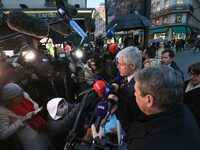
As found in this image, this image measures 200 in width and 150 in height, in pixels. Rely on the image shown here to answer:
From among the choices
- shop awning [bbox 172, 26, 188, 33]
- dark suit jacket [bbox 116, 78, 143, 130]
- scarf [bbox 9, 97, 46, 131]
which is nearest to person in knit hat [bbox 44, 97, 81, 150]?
scarf [bbox 9, 97, 46, 131]

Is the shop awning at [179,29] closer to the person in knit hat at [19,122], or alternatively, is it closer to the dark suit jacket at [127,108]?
the dark suit jacket at [127,108]

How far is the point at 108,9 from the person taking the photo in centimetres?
635

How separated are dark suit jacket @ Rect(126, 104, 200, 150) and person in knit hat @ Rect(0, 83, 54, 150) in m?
1.49

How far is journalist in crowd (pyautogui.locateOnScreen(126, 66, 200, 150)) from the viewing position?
3.46ft

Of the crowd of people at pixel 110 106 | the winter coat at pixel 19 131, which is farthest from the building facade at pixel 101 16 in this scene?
the winter coat at pixel 19 131

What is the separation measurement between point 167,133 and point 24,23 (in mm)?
1877

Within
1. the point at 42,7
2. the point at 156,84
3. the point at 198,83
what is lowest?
the point at 198,83

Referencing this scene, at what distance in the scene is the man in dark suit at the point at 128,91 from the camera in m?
1.91

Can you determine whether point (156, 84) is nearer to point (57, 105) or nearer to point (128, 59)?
point (128, 59)

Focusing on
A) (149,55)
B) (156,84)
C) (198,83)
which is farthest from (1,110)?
(149,55)

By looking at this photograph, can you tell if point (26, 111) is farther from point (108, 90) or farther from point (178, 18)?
point (178, 18)

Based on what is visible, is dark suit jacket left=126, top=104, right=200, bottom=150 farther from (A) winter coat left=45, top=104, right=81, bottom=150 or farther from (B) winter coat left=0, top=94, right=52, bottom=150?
(B) winter coat left=0, top=94, right=52, bottom=150

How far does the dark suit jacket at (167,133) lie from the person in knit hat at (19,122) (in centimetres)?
149

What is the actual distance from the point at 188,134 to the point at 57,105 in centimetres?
167
